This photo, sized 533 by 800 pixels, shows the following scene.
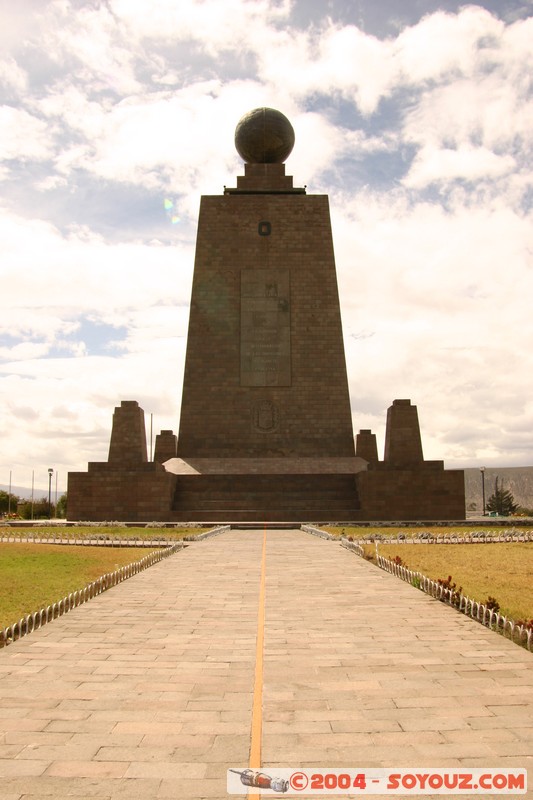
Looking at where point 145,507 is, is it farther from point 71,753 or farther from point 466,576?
point 71,753

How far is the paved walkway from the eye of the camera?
397 centimetres

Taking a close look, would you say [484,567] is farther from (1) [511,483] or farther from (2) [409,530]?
(1) [511,483]

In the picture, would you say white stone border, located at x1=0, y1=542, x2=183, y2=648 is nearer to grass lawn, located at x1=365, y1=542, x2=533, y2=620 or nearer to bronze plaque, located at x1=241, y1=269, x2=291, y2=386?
grass lawn, located at x1=365, y1=542, x2=533, y2=620

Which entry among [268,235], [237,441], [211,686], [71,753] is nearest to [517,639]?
[211,686]

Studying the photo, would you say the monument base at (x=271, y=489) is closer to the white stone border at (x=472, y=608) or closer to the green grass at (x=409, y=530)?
the green grass at (x=409, y=530)

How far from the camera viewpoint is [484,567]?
13305mm

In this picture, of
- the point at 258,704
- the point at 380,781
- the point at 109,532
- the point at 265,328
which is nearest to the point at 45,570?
the point at 258,704

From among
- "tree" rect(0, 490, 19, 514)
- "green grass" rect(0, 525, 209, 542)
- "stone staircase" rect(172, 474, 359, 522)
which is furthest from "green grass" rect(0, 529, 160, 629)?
"tree" rect(0, 490, 19, 514)

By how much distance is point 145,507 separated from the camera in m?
28.7

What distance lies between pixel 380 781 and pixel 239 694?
175cm

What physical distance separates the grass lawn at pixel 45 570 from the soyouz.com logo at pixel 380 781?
460 centimetres

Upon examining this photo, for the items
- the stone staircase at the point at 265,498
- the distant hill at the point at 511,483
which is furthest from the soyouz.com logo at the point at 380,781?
the distant hill at the point at 511,483

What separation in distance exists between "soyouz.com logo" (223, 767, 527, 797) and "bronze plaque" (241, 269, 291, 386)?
30.4 metres

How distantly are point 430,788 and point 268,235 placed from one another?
33513 millimetres
